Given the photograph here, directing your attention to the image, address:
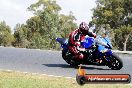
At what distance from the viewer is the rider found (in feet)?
33.0

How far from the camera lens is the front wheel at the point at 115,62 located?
12.4m

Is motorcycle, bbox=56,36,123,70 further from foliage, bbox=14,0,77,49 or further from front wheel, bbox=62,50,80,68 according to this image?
foliage, bbox=14,0,77,49

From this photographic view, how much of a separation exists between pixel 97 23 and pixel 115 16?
225 centimetres

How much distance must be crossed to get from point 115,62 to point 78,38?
2.08 m

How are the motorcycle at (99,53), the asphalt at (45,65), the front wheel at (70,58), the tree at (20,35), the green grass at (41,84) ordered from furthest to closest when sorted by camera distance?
the tree at (20,35) < the asphalt at (45,65) < the front wheel at (70,58) < the motorcycle at (99,53) < the green grass at (41,84)

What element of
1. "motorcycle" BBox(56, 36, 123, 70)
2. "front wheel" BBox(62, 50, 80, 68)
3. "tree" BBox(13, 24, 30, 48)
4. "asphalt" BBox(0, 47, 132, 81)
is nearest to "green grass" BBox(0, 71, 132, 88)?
"motorcycle" BBox(56, 36, 123, 70)

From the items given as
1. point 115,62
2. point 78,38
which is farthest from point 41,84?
point 115,62

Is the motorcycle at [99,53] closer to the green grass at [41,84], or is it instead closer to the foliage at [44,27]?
the green grass at [41,84]

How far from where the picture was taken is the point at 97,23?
54.1 metres

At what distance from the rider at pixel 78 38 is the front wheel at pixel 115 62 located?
0.79m

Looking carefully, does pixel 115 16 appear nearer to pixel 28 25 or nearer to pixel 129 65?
pixel 28 25

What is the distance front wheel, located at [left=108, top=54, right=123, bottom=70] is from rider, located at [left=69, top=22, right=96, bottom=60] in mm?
788

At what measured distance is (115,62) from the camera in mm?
12703

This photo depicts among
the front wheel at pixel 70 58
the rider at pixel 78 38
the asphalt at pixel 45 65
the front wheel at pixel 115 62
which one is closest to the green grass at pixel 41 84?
the rider at pixel 78 38
